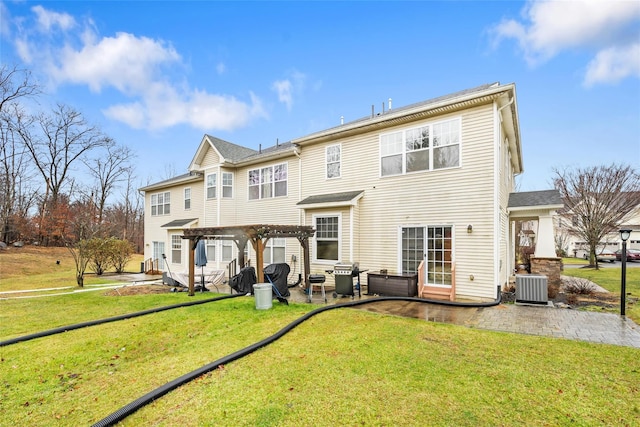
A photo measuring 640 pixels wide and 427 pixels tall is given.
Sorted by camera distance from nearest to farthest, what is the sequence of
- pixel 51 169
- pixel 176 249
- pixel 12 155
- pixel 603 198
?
pixel 176 249
pixel 603 198
pixel 12 155
pixel 51 169

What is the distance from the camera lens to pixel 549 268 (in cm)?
957

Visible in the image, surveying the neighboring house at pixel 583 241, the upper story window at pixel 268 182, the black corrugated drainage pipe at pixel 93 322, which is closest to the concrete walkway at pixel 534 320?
the black corrugated drainage pipe at pixel 93 322

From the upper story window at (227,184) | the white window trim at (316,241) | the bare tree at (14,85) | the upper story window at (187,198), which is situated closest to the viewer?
the white window trim at (316,241)

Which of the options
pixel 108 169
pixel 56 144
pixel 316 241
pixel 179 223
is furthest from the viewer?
pixel 108 169

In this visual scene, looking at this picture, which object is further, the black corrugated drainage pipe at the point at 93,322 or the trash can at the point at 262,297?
the trash can at the point at 262,297

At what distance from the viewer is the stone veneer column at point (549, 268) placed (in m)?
9.44

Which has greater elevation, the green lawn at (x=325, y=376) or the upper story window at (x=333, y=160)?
the upper story window at (x=333, y=160)

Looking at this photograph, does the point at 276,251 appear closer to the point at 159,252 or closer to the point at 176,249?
the point at 176,249

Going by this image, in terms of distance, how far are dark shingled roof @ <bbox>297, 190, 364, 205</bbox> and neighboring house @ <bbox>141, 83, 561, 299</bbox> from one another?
71 millimetres

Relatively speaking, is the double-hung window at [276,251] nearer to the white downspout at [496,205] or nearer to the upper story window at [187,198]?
the upper story window at [187,198]

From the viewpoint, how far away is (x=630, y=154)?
746 inches

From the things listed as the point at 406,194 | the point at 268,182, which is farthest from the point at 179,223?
the point at 406,194

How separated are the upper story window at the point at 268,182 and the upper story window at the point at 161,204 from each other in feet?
24.2

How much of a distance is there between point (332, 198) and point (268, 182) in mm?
4164
